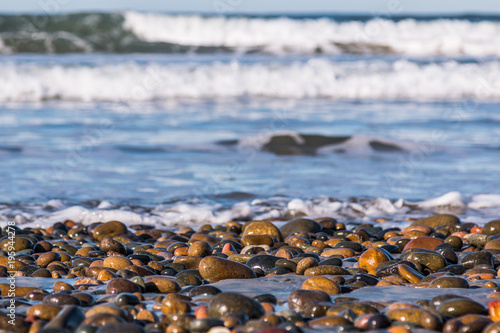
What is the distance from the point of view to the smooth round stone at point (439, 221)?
12.7 feet

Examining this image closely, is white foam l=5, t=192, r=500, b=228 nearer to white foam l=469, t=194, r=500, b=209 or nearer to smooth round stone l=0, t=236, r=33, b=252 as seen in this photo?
white foam l=469, t=194, r=500, b=209

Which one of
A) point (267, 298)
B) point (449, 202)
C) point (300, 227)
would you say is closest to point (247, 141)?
point (449, 202)

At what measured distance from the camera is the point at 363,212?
4.37 meters

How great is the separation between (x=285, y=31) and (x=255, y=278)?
2259cm

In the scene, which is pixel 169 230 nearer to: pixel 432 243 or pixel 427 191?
pixel 432 243

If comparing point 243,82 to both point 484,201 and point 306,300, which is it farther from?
point 306,300

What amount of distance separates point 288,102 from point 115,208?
718 centimetres

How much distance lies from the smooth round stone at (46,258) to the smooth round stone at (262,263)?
3.33 ft

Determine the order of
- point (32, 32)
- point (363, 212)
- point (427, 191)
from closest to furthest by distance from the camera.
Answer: point (363, 212) → point (427, 191) → point (32, 32)

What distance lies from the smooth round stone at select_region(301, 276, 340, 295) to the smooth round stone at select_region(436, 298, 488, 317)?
0.46 metres

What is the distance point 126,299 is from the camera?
7.63 ft

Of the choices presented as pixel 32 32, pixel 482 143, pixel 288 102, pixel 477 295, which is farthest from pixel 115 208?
pixel 32 32

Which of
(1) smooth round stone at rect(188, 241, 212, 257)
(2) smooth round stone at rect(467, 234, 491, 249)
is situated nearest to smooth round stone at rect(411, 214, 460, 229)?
(2) smooth round stone at rect(467, 234, 491, 249)

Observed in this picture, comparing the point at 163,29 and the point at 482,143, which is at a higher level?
the point at 163,29
